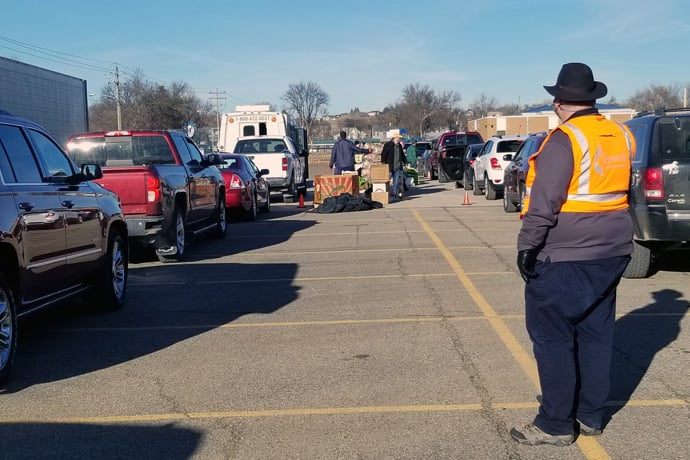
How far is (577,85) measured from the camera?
177 inches

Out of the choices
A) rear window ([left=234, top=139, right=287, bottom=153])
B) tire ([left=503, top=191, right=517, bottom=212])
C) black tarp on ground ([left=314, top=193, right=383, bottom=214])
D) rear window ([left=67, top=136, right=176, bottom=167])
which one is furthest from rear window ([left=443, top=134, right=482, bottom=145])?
rear window ([left=67, top=136, right=176, bottom=167])

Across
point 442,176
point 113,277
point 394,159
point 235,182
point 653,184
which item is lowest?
point 113,277

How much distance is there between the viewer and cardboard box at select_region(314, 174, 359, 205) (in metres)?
20.6

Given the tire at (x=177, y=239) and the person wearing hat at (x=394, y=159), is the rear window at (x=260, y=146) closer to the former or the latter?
the person wearing hat at (x=394, y=159)

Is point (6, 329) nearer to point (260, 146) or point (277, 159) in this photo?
point (277, 159)

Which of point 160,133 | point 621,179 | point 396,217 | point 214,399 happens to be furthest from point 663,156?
point 396,217

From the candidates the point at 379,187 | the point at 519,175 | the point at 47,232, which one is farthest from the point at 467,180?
the point at 47,232

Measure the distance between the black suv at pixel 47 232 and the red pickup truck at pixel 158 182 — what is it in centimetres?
215

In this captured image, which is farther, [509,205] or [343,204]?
[343,204]

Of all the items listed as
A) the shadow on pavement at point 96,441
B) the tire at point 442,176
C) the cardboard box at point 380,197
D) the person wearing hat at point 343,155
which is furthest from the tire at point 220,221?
the tire at point 442,176

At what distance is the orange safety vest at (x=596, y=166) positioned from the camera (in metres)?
4.35

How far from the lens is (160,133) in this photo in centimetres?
1222

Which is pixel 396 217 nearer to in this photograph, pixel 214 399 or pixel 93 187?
pixel 93 187

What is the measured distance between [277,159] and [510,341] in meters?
16.8
